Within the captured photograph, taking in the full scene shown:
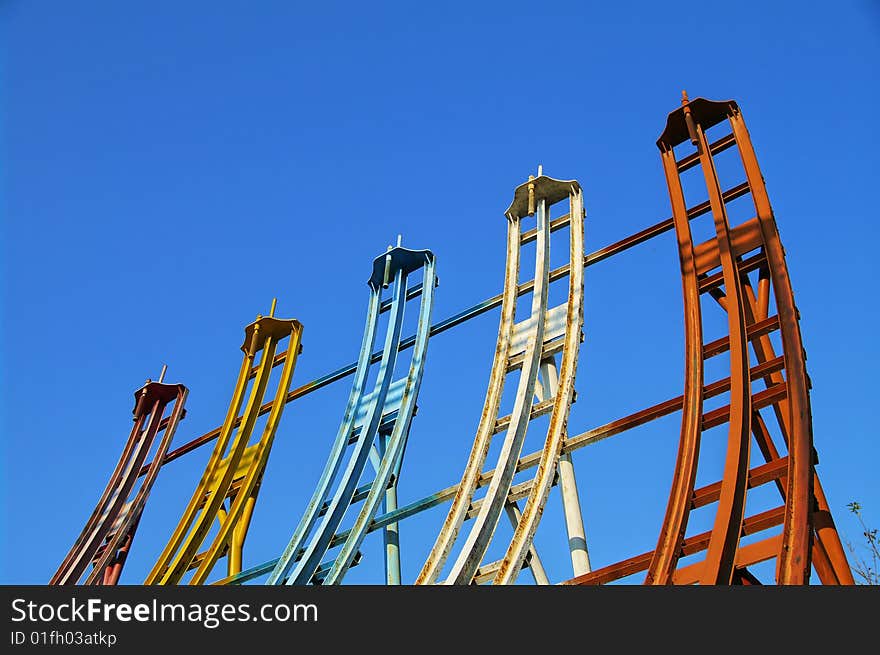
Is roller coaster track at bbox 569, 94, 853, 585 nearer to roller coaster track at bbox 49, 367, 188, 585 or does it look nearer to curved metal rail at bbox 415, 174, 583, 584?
curved metal rail at bbox 415, 174, 583, 584

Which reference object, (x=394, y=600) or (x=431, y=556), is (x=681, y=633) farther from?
(x=431, y=556)

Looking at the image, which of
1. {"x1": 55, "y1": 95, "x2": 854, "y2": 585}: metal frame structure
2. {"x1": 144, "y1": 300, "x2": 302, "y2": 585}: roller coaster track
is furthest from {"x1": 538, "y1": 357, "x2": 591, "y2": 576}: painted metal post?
{"x1": 144, "y1": 300, "x2": 302, "y2": 585}: roller coaster track

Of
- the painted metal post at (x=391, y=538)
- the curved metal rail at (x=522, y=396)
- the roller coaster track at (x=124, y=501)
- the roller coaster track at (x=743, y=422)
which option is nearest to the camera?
the roller coaster track at (x=743, y=422)

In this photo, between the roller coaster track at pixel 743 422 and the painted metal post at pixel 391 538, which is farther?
the painted metal post at pixel 391 538

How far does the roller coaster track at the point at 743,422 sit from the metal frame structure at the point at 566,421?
1 centimetres

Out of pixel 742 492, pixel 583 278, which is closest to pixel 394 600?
pixel 742 492

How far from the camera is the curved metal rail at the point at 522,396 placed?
25.6 ft

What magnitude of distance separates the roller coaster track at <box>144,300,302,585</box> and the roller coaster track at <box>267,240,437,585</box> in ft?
3.89

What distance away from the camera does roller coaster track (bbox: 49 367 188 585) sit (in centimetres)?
1142

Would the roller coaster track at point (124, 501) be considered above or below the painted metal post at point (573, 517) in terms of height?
above

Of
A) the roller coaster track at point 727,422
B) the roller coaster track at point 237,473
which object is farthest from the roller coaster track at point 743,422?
the roller coaster track at point 237,473

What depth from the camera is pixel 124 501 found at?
40.1ft

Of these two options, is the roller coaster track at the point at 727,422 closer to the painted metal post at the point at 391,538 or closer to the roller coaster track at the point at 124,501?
the painted metal post at the point at 391,538

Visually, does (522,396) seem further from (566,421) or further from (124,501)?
(124,501)
